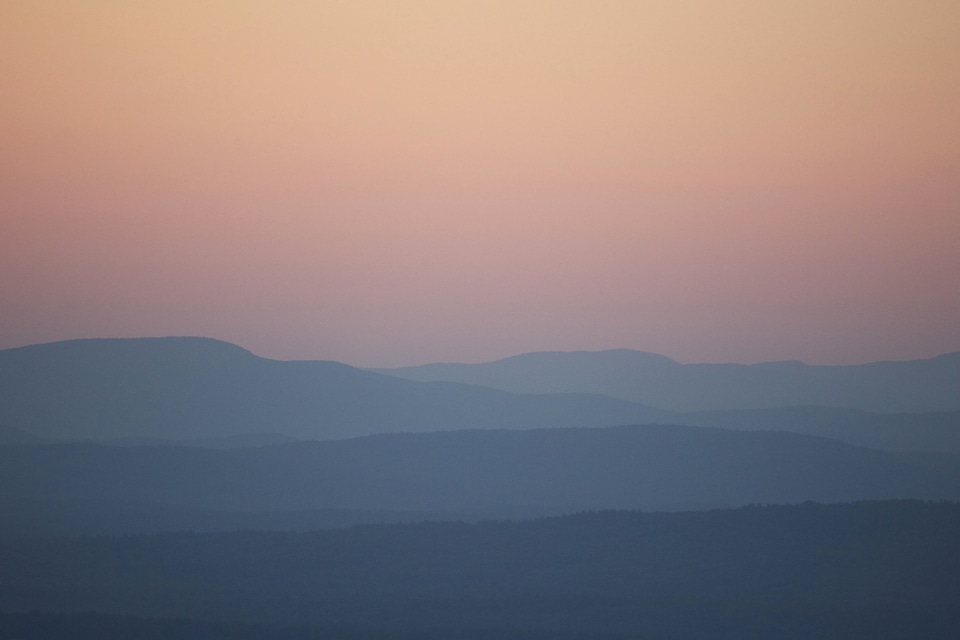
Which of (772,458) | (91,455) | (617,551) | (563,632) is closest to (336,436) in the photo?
(91,455)

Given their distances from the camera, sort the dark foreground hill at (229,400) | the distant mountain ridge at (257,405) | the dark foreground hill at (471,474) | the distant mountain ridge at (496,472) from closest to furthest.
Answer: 1. the dark foreground hill at (471,474)
2. the distant mountain ridge at (496,472)
3. the distant mountain ridge at (257,405)
4. the dark foreground hill at (229,400)

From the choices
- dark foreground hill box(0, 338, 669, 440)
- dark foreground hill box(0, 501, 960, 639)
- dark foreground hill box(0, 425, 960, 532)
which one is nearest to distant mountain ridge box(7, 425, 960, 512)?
dark foreground hill box(0, 425, 960, 532)

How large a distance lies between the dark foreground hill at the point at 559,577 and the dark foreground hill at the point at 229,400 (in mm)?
119136

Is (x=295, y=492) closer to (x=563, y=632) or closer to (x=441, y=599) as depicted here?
(x=441, y=599)

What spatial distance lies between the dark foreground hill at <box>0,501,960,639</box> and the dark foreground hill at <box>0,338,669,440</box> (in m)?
119

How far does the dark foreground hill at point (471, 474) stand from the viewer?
75.4 meters

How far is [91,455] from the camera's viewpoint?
102000 mm

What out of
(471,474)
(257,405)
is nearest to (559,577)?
(471,474)

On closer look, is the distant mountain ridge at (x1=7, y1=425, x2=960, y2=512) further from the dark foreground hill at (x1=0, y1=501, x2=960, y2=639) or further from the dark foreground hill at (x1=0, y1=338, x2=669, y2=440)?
the dark foreground hill at (x1=0, y1=338, x2=669, y2=440)

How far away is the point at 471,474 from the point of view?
89312 millimetres

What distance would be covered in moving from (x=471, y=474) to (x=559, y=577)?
2146 inches

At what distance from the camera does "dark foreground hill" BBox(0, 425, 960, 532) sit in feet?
247

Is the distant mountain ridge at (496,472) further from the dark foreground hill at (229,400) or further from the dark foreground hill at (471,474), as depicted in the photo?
the dark foreground hill at (229,400)

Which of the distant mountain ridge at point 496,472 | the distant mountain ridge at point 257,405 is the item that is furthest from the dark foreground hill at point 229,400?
the distant mountain ridge at point 496,472
